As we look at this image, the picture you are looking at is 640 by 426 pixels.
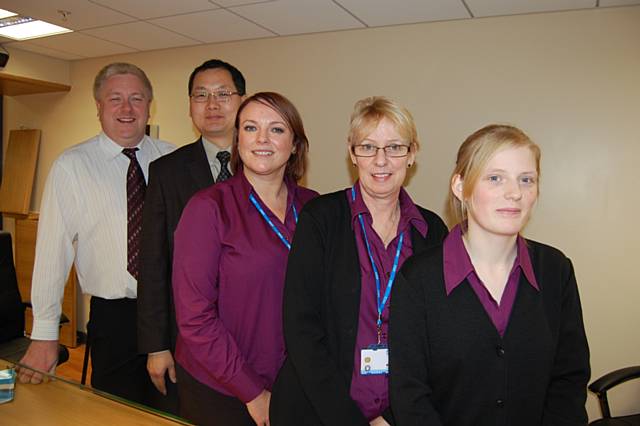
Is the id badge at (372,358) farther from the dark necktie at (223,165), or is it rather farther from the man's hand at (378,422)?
the dark necktie at (223,165)

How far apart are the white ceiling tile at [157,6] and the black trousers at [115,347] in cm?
208

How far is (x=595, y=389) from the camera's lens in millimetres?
2469

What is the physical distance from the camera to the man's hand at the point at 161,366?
2.05 meters

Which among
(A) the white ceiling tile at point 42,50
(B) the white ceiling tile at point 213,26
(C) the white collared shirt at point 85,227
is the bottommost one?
(C) the white collared shirt at point 85,227

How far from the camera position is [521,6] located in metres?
3.20

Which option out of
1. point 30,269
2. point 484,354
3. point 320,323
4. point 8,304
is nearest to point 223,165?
point 320,323

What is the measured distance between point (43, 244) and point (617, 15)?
349 centimetres

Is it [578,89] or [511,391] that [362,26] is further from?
[511,391]

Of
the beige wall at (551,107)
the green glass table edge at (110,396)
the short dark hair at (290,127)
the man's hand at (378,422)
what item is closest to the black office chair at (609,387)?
the beige wall at (551,107)

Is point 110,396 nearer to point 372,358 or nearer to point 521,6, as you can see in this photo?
point 372,358

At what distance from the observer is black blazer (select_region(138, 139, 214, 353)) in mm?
2035

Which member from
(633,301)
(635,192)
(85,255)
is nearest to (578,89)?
(635,192)

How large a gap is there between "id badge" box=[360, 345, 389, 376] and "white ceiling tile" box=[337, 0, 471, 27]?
2.44 m

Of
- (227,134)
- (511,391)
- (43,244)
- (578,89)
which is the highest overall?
(578,89)
